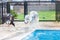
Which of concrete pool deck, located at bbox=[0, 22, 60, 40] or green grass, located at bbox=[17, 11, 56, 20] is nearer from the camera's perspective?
concrete pool deck, located at bbox=[0, 22, 60, 40]

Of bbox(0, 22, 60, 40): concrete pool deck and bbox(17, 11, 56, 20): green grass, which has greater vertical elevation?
bbox(17, 11, 56, 20): green grass

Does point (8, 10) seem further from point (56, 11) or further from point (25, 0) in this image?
point (56, 11)

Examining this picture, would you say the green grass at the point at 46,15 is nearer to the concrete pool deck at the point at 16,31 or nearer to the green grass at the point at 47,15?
the green grass at the point at 47,15

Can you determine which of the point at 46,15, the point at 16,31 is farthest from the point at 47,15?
the point at 16,31

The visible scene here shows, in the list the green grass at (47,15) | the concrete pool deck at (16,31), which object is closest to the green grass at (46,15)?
A: the green grass at (47,15)

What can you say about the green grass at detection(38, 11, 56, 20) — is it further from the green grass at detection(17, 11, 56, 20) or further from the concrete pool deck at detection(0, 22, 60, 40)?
the concrete pool deck at detection(0, 22, 60, 40)

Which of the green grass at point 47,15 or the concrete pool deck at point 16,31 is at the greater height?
the green grass at point 47,15

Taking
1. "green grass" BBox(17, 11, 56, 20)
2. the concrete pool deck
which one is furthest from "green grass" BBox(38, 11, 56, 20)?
the concrete pool deck

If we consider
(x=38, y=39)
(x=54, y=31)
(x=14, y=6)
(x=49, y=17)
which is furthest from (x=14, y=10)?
(x=38, y=39)

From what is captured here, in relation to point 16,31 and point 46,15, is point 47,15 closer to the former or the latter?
point 46,15

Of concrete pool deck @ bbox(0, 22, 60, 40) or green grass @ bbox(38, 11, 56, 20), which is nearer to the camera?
concrete pool deck @ bbox(0, 22, 60, 40)

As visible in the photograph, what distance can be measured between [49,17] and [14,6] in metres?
2.39

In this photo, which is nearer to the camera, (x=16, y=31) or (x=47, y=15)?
(x=16, y=31)

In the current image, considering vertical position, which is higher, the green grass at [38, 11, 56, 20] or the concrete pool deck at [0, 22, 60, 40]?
the green grass at [38, 11, 56, 20]
